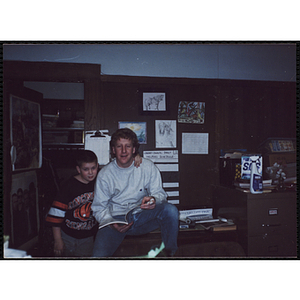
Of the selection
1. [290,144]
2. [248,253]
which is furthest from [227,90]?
[248,253]

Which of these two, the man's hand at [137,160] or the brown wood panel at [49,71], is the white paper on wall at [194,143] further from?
the brown wood panel at [49,71]

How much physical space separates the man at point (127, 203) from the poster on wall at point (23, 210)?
0.43m

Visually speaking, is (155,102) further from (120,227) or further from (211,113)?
(120,227)

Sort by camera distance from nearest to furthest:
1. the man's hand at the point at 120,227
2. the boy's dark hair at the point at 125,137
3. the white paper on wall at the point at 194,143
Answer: the man's hand at the point at 120,227, the boy's dark hair at the point at 125,137, the white paper on wall at the point at 194,143

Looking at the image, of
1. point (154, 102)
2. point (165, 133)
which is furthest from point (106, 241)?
point (154, 102)

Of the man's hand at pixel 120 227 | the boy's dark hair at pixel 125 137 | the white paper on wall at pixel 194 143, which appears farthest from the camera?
the white paper on wall at pixel 194 143

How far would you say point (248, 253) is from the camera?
65.4 inches

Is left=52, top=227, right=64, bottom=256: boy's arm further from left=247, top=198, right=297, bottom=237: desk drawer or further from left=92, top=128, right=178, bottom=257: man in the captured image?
left=247, top=198, right=297, bottom=237: desk drawer

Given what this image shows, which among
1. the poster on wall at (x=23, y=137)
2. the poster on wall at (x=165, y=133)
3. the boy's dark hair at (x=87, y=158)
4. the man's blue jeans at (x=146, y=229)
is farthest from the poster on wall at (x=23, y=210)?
the poster on wall at (x=165, y=133)

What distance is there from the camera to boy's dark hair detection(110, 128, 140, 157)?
1.66 meters

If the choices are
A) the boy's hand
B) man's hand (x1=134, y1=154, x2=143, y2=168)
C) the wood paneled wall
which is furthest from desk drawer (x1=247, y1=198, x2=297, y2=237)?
the boy's hand

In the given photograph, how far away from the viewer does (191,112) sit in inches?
71.4

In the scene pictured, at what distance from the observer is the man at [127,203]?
62.1 inches
